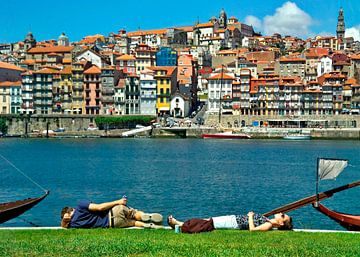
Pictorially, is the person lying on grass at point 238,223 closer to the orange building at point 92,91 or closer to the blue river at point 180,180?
the blue river at point 180,180

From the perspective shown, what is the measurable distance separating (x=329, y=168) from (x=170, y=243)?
579 centimetres

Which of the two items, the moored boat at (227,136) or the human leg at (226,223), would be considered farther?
the moored boat at (227,136)

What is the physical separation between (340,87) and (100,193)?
72169mm

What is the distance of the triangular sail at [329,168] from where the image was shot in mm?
15062

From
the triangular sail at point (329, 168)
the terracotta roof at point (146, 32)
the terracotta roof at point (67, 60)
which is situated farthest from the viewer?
the terracotta roof at point (146, 32)

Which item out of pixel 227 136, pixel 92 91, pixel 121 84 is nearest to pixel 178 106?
pixel 121 84

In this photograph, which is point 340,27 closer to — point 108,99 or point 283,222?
point 108,99

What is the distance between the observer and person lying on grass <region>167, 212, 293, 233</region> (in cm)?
1299

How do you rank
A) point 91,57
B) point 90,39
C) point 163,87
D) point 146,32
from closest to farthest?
point 163,87, point 91,57, point 146,32, point 90,39

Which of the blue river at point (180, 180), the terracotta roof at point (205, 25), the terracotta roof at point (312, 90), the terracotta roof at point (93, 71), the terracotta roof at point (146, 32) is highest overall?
the terracotta roof at point (205, 25)

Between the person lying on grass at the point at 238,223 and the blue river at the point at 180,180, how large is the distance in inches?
258

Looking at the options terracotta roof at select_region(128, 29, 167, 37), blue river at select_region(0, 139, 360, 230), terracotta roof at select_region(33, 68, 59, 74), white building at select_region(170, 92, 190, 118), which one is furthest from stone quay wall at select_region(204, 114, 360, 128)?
terracotta roof at select_region(128, 29, 167, 37)

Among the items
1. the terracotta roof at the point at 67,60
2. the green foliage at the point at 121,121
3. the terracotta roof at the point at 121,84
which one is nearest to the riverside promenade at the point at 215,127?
the green foliage at the point at 121,121

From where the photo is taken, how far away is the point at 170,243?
35.9 feet
